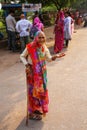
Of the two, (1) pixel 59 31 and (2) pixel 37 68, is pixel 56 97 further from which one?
(1) pixel 59 31

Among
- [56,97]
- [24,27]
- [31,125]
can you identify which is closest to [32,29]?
[24,27]

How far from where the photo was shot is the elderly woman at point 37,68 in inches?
223

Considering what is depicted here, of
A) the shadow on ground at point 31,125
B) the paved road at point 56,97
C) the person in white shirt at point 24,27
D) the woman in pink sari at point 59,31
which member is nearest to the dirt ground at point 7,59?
the paved road at point 56,97

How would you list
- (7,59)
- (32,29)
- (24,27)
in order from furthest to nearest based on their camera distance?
1. (24,27)
2. (32,29)
3. (7,59)

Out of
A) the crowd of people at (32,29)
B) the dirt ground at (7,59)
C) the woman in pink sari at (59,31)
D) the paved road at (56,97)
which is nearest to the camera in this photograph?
the paved road at (56,97)

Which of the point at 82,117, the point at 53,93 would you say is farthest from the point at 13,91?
the point at 82,117

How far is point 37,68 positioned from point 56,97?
1817 mm

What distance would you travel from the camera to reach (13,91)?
7.94 meters

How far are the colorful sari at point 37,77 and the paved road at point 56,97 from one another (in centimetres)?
41

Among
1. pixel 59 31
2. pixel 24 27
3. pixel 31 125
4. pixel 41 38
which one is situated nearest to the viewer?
pixel 41 38

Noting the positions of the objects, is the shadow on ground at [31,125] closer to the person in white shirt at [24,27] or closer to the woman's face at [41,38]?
the woman's face at [41,38]

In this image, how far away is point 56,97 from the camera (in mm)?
7309

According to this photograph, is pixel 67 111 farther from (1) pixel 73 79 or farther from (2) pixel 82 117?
(1) pixel 73 79

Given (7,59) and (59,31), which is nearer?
(7,59)
